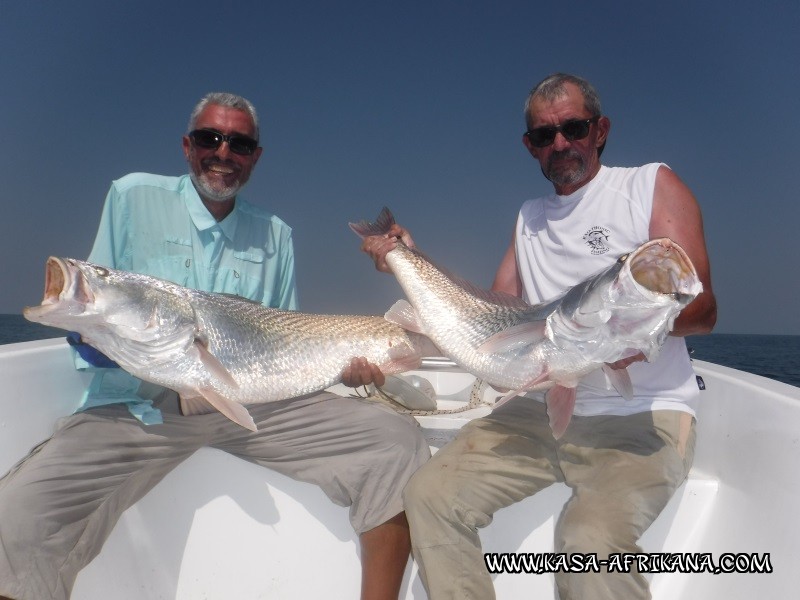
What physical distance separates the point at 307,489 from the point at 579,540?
5.00 ft

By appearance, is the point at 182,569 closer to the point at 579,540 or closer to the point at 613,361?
the point at 579,540

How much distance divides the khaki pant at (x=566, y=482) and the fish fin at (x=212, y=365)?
1030mm

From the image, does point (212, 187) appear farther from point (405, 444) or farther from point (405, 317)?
point (405, 444)

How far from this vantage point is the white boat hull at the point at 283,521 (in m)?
3.16

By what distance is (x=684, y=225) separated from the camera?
327 cm

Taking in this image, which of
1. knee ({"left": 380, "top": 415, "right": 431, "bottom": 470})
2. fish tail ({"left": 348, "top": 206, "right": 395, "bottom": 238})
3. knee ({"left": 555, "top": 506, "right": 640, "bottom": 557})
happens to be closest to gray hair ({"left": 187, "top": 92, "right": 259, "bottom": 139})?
fish tail ({"left": 348, "top": 206, "right": 395, "bottom": 238})

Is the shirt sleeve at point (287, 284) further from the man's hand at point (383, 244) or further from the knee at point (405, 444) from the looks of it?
the knee at point (405, 444)

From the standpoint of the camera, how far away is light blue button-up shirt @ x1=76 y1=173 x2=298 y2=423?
3.57 metres

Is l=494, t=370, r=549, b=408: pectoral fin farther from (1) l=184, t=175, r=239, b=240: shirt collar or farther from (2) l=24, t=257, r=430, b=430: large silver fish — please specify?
(1) l=184, t=175, r=239, b=240: shirt collar

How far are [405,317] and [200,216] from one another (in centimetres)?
150

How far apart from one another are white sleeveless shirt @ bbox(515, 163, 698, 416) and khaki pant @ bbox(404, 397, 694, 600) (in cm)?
12

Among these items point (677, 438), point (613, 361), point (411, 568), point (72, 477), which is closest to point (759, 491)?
point (677, 438)

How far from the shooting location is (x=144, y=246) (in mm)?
3693

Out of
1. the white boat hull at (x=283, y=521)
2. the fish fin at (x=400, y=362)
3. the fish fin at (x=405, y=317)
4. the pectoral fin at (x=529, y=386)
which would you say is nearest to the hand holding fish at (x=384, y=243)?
the fish fin at (x=405, y=317)
